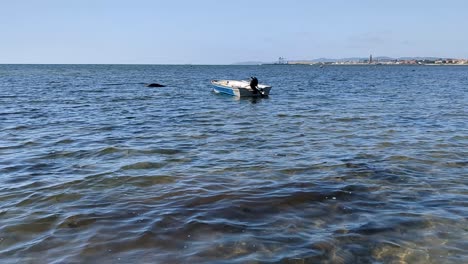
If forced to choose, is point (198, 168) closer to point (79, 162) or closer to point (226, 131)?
point (79, 162)

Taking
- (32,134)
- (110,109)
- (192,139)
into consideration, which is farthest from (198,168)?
(110,109)

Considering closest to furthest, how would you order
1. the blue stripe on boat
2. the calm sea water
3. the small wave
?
1. the calm sea water
2. the small wave
3. the blue stripe on boat

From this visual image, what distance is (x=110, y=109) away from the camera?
26.7 m

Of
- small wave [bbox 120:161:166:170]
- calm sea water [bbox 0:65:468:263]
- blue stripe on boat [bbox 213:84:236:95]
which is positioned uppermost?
blue stripe on boat [bbox 213:84:236:95]

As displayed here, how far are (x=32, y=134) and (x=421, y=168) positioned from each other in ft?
48.4

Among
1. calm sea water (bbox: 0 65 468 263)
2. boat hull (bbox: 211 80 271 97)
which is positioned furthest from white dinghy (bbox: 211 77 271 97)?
calm sea water (bbox: 0 65 468 263)

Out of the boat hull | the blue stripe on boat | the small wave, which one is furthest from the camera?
the blue stripe on boat

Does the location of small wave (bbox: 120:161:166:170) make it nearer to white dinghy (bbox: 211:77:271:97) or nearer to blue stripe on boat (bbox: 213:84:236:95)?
white dinghy (bbox: 211:77:271:97)

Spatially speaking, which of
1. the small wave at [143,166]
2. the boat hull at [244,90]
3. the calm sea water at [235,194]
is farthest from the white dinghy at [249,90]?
the small wave at [143,166]

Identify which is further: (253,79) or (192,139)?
(253,79)

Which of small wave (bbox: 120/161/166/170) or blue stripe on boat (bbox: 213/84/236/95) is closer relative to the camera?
small wave (bbox: 120/161/166/170)

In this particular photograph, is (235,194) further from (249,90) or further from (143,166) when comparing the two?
(249,90)

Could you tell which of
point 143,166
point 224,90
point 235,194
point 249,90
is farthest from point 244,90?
point 235,194

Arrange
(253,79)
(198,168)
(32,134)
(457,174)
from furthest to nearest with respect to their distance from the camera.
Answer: (253,79) < (32,134) < (198,168) < (457,174)
